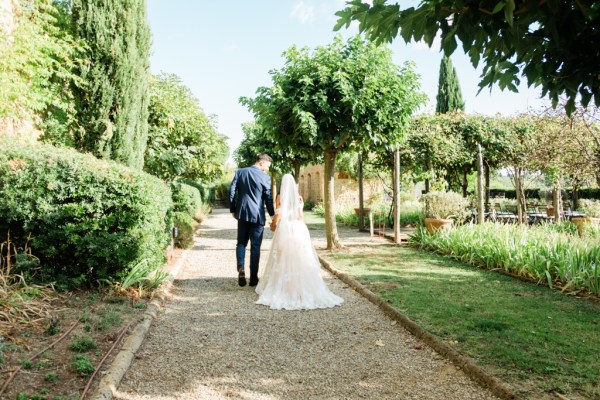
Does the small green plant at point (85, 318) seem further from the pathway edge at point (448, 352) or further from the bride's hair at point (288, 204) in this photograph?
the pathway edge at point (448, 352)

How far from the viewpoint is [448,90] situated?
108ft

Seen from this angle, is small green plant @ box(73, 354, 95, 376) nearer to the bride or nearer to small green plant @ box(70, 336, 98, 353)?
small green plant @ box(70, 336, 98, 353)

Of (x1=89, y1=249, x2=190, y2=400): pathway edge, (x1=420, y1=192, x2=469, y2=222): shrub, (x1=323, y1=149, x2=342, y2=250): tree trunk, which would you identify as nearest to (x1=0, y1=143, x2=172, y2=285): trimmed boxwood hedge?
(x1=89, y1=249, x2=190, y2=400): pathway edge

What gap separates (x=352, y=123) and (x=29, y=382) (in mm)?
7808

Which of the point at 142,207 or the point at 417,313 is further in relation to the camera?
the point at 142,207

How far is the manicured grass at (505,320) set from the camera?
3312mm

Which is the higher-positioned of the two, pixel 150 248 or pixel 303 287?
pixel 150 248

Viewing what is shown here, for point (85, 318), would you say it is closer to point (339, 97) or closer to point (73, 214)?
point (73, 214)

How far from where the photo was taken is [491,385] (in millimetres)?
3195

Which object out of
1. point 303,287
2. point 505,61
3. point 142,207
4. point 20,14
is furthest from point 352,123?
point 20,14

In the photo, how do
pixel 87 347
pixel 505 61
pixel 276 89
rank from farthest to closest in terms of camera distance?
1. pixel 276 89
2. pixel 87 347
3. pixel 505 61

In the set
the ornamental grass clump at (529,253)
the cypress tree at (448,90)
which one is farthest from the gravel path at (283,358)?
the cypress tree at (448,90)

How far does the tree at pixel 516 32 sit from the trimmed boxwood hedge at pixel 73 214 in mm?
3994

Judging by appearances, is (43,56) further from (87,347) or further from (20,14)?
(87,347)
